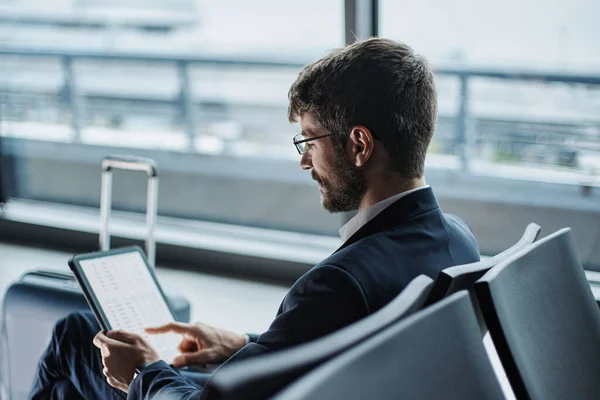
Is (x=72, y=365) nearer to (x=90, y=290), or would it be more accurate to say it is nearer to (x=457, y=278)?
(x=90, y=290)

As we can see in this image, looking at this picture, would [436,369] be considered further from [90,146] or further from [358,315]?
[90,146]

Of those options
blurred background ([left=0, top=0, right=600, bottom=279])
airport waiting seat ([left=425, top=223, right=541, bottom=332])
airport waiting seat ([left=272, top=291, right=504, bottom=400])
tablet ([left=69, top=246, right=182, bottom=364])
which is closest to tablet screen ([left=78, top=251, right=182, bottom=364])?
tablet ([left=69, top=246, right=182, bottom=364])

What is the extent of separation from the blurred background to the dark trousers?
5.64 ft

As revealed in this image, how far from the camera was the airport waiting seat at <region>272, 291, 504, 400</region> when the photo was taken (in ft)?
2.38

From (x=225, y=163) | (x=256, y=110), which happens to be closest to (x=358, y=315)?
(x=256, y=110)

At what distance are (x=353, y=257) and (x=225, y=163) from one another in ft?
10.8

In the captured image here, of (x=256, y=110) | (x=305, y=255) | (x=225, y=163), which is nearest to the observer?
(x=305, y=255)

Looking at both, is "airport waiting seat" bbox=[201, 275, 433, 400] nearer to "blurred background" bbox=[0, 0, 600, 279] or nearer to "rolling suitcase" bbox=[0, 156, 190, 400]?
"rolling suitcase" bbox=[0, 156, 190, 400]

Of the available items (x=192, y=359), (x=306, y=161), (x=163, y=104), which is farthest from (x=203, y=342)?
(x=163, y=104)

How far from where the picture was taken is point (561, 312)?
1.26 meters

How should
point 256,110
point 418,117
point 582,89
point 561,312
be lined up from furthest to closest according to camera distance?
1. point 256,110
2. point 582,89
3. point 418,117
4. point 561,312

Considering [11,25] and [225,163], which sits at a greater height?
[11,25]

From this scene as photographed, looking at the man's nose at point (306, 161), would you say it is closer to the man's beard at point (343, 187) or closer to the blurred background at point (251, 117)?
the man's beard at point (343, 187)

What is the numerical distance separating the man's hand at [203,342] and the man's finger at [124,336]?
10 cm
